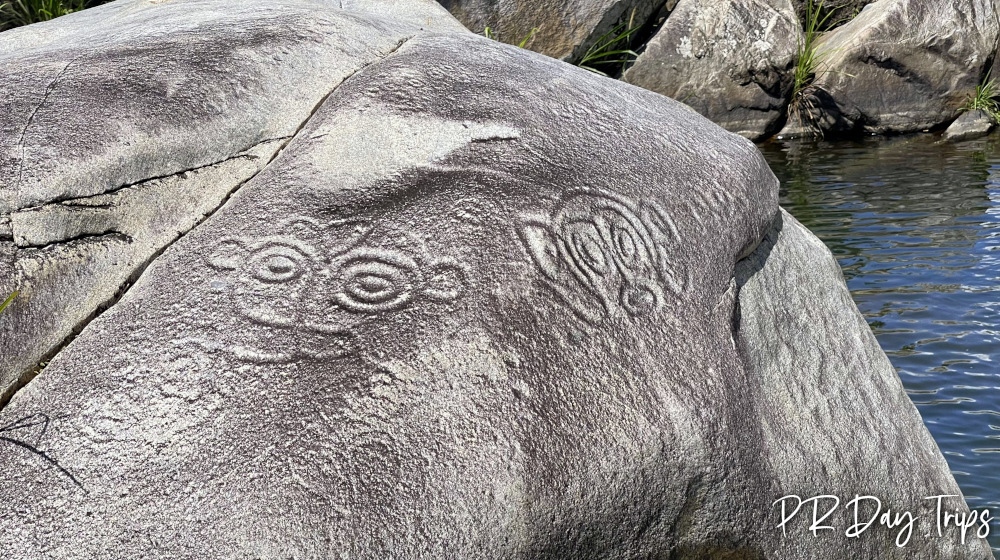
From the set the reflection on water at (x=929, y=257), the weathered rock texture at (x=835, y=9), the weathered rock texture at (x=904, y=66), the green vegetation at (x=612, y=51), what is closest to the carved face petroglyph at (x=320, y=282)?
the reflection on water at (x=929, y=257)

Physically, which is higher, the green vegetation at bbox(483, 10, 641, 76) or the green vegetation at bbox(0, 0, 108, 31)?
the green vegetation at bbox(0, 0, 108, 31)

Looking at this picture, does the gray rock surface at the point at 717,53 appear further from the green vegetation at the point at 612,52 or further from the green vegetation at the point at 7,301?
the green vegetation at the point at 7,301

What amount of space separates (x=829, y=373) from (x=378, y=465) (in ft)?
5.85

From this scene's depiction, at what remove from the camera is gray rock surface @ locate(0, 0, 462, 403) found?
246 cm

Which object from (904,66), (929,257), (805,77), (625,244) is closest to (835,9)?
(904,66)

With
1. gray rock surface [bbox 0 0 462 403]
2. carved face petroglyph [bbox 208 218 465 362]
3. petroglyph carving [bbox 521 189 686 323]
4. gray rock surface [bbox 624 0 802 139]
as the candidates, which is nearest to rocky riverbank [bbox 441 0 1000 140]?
gray rock surface [bbox 624 0 802 139]

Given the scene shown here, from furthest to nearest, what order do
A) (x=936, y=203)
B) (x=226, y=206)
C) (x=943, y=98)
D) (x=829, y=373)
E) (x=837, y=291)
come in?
(x=943, y=98) < (x=936, y=203) < (x=837, y=291) < (x=829, y=373) < (x=226, y=206)

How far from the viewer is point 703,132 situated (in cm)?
333

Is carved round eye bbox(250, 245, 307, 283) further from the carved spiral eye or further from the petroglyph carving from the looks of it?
the petroglyph carving

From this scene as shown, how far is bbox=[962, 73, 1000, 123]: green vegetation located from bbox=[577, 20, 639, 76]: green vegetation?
4655 millimetres

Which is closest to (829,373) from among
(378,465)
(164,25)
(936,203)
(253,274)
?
(378,465)

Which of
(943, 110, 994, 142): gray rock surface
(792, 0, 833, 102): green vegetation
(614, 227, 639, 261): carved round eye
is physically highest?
(614, 227, 639, 261): carved round eye

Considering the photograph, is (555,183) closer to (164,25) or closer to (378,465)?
(378,465)

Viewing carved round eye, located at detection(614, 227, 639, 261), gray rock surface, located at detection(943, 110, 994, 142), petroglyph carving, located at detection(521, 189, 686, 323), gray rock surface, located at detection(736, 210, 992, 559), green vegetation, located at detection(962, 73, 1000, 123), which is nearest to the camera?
petroglyph carving, located at detection(521, 189, 686, 323)
